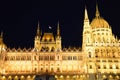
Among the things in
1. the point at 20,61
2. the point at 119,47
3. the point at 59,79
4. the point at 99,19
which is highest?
the point at 99,19

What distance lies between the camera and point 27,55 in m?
101

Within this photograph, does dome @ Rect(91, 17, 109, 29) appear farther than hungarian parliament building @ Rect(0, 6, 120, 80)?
Yes

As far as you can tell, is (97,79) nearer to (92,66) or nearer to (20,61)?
(92,66)

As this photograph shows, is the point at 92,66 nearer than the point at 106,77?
No

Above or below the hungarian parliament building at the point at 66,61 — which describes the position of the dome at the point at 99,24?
above

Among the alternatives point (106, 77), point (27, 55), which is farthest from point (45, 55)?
point (106, 77)

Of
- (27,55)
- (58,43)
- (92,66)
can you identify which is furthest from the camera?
Answer: (58,43)

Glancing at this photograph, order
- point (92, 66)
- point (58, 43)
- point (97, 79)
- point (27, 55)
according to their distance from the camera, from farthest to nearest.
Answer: point (58, 43)
point (27, 55)
point (92, 66)
point (97, 79)

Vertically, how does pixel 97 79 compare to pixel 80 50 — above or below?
below

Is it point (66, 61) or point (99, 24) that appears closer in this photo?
point (66, 61)

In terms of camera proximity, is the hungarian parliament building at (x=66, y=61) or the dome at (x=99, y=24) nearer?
the hungarian parliament building at (x=66, y=61)

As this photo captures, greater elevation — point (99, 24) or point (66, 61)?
point (99, 24)

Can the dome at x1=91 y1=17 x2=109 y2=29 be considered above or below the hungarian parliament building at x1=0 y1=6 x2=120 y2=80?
above

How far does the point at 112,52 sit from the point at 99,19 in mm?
22005
